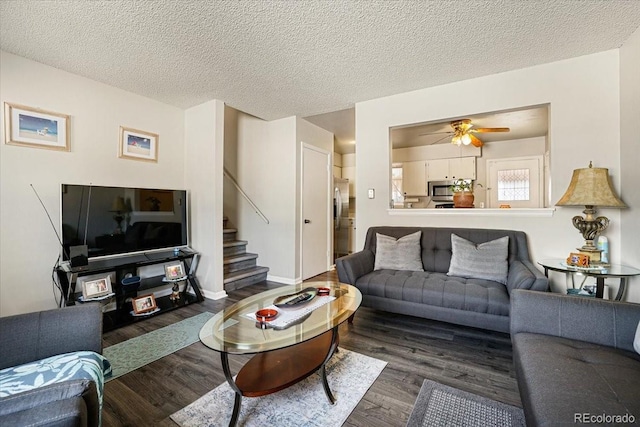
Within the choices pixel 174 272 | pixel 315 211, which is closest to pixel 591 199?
pixel 315 211

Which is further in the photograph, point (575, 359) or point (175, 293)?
point (175, 293)

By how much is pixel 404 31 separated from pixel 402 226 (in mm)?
1957

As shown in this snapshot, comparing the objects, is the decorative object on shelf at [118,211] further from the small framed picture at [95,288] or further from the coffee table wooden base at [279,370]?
the coffee table wooden base at [279,370]

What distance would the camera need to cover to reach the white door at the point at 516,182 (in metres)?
5.35

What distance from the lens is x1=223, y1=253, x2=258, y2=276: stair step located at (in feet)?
13.4

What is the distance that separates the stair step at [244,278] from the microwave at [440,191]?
368 centimetres

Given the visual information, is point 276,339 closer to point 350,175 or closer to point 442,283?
point 442,283

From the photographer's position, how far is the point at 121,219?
2.98 meters

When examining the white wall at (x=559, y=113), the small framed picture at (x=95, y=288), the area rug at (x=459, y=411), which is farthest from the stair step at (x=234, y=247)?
the area rug at (x=459, y=411)

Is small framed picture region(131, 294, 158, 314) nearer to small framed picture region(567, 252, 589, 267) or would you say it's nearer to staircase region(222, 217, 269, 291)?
staircase region(222, 217, 269, 291)

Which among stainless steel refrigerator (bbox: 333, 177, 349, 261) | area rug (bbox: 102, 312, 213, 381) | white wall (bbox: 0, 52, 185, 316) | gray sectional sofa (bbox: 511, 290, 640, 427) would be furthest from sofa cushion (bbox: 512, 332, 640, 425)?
stainless steel refrigerator (bbox: 333, 177, 349, 261)

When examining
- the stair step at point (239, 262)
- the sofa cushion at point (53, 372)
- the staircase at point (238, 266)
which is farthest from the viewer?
the stair step at point (239, 262)

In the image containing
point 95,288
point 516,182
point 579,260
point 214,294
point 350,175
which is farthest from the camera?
point 350,175

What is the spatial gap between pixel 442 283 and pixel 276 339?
1630 mm
